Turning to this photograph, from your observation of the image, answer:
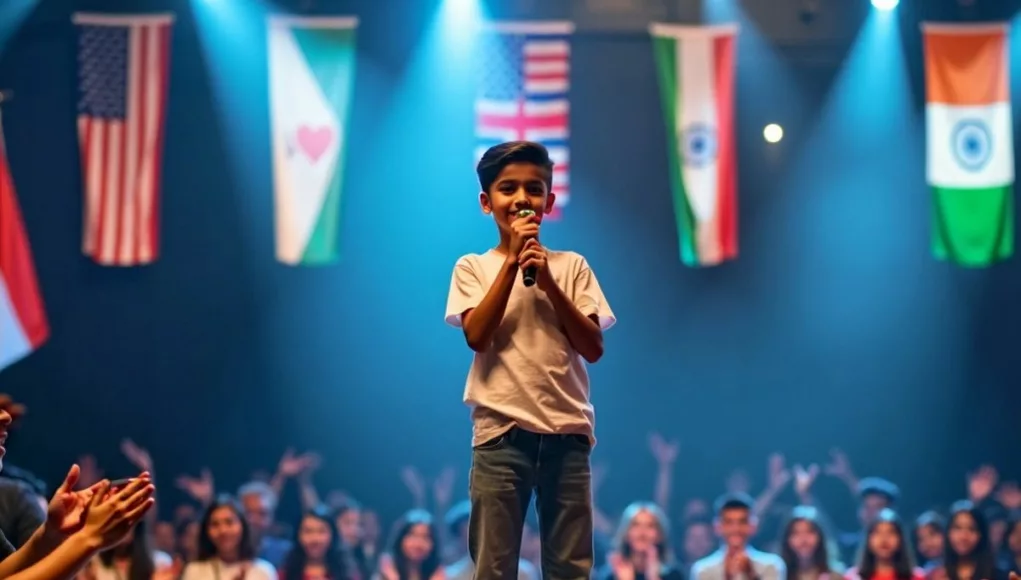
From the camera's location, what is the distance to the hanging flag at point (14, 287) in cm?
744

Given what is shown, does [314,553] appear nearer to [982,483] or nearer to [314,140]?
[314,140]

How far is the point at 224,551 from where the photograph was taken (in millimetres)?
5867

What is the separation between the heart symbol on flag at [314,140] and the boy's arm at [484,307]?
5.12 metres

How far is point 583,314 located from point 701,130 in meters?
5.38

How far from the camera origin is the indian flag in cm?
745

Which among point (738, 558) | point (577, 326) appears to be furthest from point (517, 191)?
point (738, 558)

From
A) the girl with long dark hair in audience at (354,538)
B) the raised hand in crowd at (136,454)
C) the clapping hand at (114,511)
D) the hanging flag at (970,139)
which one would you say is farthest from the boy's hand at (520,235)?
the hanging flag at (970,139)

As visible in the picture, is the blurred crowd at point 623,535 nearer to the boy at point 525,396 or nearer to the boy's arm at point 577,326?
the boy at point 525,396

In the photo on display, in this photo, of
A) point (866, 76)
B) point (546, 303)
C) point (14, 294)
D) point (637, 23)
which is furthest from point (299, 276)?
point (546, 303)

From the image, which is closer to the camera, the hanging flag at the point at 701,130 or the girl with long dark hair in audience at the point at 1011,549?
the girl with long dark hair in audience at the point at 1011,549

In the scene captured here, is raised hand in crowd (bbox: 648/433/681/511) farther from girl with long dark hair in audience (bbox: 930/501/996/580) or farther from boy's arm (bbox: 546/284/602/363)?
boy's arm (bbox: 546/284/602/363)

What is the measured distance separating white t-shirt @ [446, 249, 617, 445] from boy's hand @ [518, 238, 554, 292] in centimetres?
5

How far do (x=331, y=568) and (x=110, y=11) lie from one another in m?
4.27

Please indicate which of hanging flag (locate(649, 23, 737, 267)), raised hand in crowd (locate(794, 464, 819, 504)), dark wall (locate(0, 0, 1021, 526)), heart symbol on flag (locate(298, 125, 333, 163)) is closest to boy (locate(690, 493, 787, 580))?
raised hand in crowd (locate(794, 464, 819, 504))
